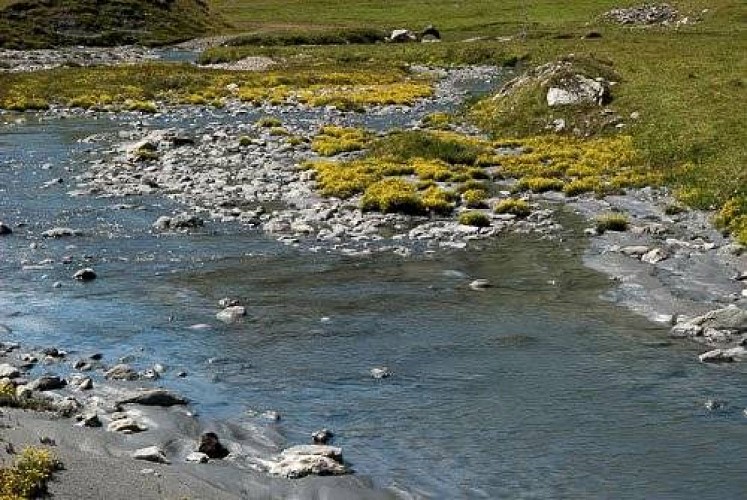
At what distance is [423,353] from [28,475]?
27.7ft

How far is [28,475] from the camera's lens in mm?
11531

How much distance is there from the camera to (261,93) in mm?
72500

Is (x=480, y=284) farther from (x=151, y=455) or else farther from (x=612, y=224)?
(x=151, y=455)

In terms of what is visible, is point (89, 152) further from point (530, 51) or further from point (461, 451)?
point (530, 51)

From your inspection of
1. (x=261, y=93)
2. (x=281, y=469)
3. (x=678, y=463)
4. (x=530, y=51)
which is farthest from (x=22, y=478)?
(x=530, y=51)

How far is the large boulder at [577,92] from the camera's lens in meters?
46.2

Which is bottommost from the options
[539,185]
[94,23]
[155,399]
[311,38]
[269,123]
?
[269,123]

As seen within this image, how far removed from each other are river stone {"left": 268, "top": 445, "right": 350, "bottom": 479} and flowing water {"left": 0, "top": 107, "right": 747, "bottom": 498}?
47 cm

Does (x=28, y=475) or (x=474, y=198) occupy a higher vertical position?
(x=28, y=475)

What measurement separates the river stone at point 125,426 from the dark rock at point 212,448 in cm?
119

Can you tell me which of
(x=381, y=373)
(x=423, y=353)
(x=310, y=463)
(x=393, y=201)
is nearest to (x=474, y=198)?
(x=393, y=201)

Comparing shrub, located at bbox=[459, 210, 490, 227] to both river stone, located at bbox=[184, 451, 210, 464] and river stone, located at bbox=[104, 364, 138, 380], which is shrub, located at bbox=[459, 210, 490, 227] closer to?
river stone, located at bbox=[104, 364, 138, 380]

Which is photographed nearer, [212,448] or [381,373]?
[212,448]

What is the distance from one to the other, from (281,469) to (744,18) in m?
108
